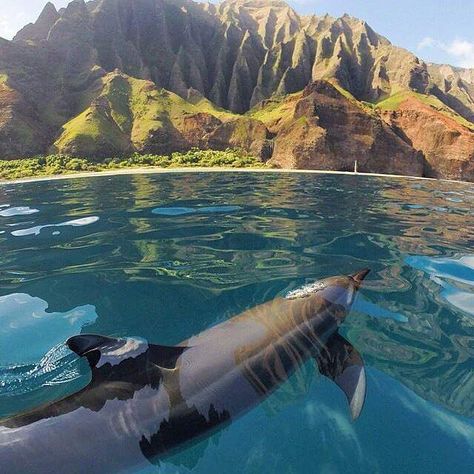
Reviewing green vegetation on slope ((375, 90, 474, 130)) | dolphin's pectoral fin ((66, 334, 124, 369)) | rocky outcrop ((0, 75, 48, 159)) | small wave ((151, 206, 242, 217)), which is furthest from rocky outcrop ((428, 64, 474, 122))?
dolphin's pectoral fin ((66, 334, 124, 369))

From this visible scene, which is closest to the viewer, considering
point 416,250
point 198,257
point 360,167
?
point 198,257

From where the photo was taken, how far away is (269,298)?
6051mm

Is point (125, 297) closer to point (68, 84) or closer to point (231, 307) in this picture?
point (231, 307)

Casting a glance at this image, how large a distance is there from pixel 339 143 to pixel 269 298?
39.9 meters

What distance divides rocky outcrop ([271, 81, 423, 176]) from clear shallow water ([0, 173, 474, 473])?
1152 inches

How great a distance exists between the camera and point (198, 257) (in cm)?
818

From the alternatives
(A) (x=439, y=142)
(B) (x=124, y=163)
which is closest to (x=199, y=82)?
(B) (x=124, y=163)

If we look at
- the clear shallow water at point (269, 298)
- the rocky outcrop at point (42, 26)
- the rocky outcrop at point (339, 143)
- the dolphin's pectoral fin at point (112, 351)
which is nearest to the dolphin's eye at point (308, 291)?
the clear shallow water at point (269, 298)

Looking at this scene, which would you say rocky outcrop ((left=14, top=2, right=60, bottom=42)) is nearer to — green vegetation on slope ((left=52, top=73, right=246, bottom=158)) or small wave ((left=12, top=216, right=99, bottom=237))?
green vegetation on slope ((left=52, top=73, right=246, bottom=158))

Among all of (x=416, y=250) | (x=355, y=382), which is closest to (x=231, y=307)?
(x=355, y=382)

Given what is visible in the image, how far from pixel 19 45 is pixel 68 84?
9.70m

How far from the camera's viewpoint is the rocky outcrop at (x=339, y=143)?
41.6m

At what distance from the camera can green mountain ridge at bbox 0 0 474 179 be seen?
47.2 metres

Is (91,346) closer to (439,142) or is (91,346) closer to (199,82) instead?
(439,142)
